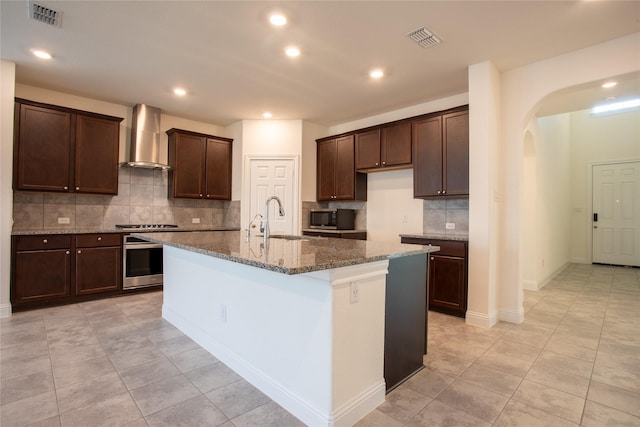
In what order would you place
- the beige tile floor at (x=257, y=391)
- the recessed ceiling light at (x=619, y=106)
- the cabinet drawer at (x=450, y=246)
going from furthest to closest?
the recessed ceiling light at (x=619, y=106)
the cabinet drawer at (x=450, y=246)
the beige tile floor at (x=257, y=391)

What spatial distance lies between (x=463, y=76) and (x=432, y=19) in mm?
1315

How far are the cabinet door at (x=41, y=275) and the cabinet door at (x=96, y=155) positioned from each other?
908 millimetres

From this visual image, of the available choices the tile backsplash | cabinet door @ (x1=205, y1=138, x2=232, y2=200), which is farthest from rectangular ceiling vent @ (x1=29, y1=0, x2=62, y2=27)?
cabinet door @ (x1=205, y1=138, x2=232, y2=200)

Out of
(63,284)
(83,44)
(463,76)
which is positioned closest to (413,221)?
(463,76)

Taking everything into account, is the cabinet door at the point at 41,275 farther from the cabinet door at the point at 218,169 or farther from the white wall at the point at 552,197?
the white wall at the point at 552,197

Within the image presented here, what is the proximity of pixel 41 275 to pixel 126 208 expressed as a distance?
1417 millimetres

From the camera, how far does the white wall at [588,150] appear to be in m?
6.64

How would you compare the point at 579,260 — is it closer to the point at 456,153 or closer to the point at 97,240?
the point at 456,153

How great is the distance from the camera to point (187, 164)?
5.09 metres

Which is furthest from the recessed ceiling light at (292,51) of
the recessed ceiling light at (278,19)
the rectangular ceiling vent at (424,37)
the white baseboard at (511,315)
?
the white baseboard at (511,315)

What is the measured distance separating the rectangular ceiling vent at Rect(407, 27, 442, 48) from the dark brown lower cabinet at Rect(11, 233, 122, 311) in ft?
13.9

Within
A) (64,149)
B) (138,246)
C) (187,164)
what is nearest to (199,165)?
(187,164)

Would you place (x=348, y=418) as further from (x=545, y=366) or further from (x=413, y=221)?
(x=413, y=221)

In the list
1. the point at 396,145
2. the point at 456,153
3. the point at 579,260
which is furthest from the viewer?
the point at 579,260
